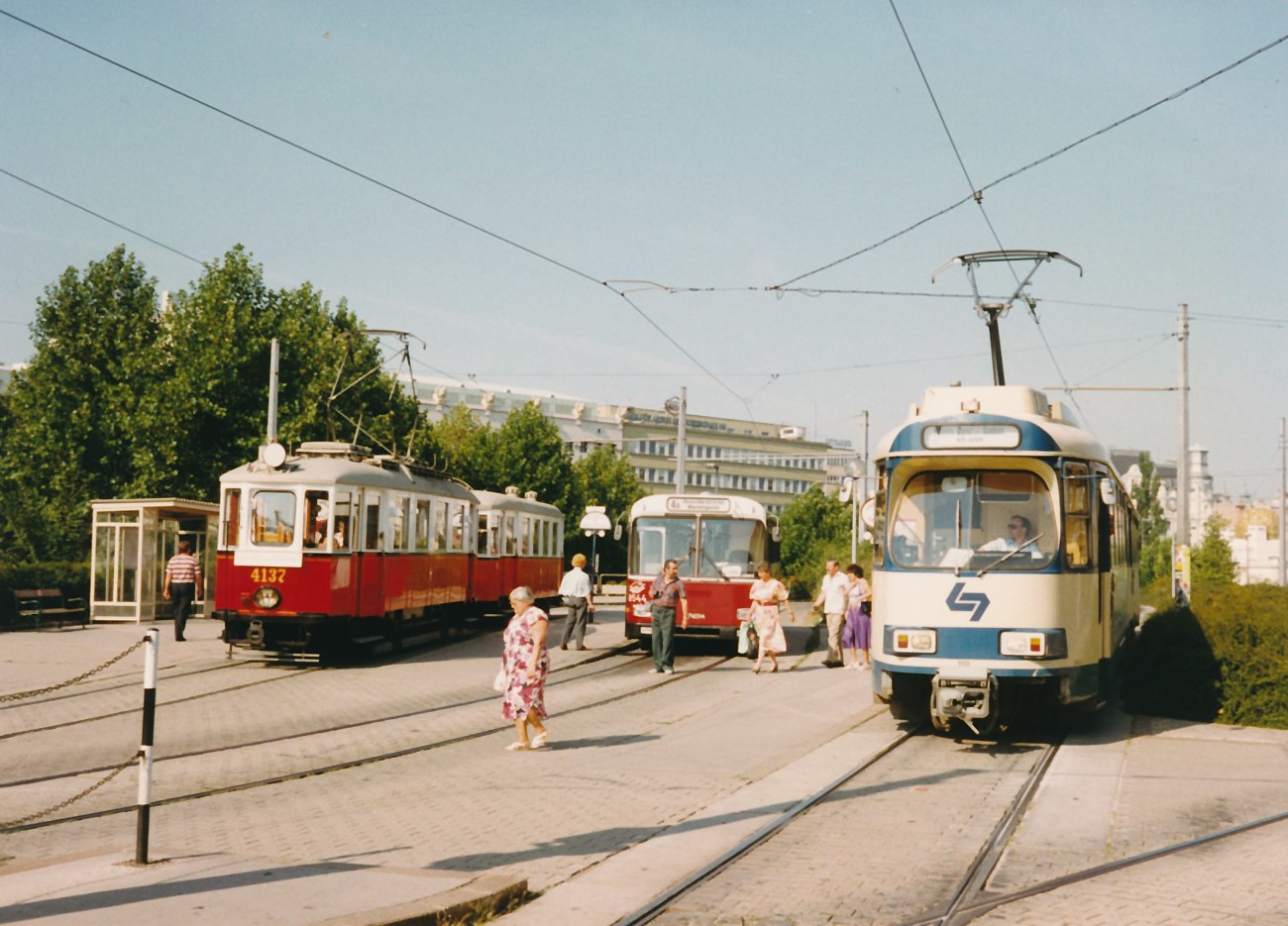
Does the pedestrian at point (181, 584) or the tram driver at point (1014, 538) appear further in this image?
the pedestrian at point (181, 584)

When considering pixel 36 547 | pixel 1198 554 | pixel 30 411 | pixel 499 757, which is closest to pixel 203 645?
pixel 499 757

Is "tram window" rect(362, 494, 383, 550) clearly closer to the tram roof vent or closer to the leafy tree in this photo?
the tram roof vent

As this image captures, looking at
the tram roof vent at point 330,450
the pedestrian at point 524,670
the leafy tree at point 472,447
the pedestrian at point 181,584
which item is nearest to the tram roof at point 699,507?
the tram roof vent at point 330,450

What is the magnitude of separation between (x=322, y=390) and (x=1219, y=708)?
102ft

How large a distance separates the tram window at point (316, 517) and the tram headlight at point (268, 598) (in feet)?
2.75

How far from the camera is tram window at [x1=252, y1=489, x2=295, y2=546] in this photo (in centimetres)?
2102

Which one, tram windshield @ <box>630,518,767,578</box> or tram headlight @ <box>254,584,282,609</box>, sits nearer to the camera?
tram headlight @ <box>254,584,282,609</box>

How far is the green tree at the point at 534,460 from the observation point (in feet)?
234

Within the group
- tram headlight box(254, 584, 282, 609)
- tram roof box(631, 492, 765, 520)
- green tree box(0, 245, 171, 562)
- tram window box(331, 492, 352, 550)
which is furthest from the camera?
green tree box(0, 245, 171, 562)

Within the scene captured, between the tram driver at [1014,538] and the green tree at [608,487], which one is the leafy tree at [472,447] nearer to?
the green tree at [608,487]

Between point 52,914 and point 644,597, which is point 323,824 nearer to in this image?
point 52,914

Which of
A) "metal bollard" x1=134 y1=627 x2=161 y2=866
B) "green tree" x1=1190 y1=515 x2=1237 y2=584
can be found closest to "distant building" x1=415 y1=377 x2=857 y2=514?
"green tree" x1=1190 y1=515 x2=1237 y2=584

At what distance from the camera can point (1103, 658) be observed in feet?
46.6

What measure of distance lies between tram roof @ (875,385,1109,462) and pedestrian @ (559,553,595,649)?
377 inches
